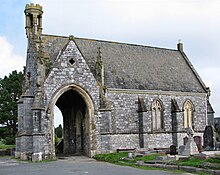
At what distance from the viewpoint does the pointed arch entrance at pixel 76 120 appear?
30.5 m

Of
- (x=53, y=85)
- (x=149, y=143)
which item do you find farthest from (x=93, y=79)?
(x=149, y=143)

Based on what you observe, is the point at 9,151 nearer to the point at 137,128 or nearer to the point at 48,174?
the point at 137,128

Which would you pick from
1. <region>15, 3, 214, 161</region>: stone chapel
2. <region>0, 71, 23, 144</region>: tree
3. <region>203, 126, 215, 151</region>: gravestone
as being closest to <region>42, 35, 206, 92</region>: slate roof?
<region>15, 3, 214, 161</region>: stone chapel

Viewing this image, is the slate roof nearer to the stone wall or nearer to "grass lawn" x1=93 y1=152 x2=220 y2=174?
the stone wall

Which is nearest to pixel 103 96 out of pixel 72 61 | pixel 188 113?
pixel 72 61

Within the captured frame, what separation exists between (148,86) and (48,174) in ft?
63.2

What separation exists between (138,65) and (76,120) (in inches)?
337

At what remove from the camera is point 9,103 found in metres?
50.5

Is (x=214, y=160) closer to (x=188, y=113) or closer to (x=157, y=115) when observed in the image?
(x=157, y=115)

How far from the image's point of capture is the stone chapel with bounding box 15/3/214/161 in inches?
1148

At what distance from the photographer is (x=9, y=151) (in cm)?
3900

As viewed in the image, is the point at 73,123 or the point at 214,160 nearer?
the point at 214,160

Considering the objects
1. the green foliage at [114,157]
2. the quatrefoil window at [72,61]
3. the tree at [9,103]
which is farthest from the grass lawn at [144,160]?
the tree at [9,103]

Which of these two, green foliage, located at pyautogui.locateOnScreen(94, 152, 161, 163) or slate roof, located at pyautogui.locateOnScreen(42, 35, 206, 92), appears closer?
green foliage, located at pyautogui.locateOnScreen(94, 152, 161, 163)
